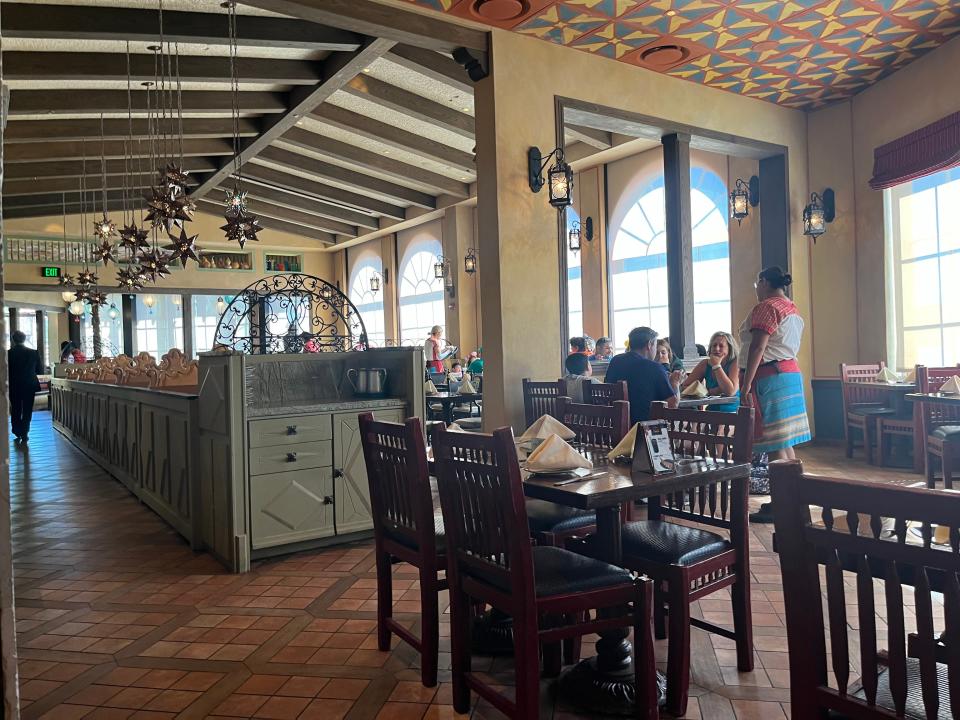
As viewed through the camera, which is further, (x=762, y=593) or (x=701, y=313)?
(x=701, y=313)

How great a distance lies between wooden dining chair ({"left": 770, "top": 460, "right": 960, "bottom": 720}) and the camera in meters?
1.07

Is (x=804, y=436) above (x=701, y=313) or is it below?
below

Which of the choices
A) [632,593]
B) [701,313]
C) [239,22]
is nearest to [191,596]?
[632,593]

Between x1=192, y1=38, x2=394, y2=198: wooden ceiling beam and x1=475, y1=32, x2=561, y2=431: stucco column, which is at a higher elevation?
x1=192, y1=38, x2=394, y2=198: wooden ceiling beam

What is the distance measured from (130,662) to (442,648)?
1.14 m

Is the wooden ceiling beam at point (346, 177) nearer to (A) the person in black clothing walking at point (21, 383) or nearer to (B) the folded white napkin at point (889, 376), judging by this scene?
(A) the person in black clothing walking at point (21, 383)

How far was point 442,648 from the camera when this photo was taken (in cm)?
262

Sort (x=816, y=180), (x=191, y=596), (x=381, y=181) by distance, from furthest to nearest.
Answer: (x=381, y=181), (x=816, y=180), (x=191, y=596)

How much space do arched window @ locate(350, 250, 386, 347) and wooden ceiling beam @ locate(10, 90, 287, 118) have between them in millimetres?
7434

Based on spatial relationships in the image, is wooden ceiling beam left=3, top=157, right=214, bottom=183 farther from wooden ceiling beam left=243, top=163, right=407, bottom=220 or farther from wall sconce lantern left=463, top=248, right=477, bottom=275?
wall sconce lantern left=463, top=248, right=477, bottom=275

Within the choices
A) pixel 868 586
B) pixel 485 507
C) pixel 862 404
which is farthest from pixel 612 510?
pixel 862 404

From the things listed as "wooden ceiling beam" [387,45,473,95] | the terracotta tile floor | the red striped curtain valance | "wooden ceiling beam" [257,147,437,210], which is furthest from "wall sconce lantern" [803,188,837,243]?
"wooden ceiling beam" [257,147,437,210]

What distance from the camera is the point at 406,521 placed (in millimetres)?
2377

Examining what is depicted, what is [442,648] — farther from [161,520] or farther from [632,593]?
[161,520]
